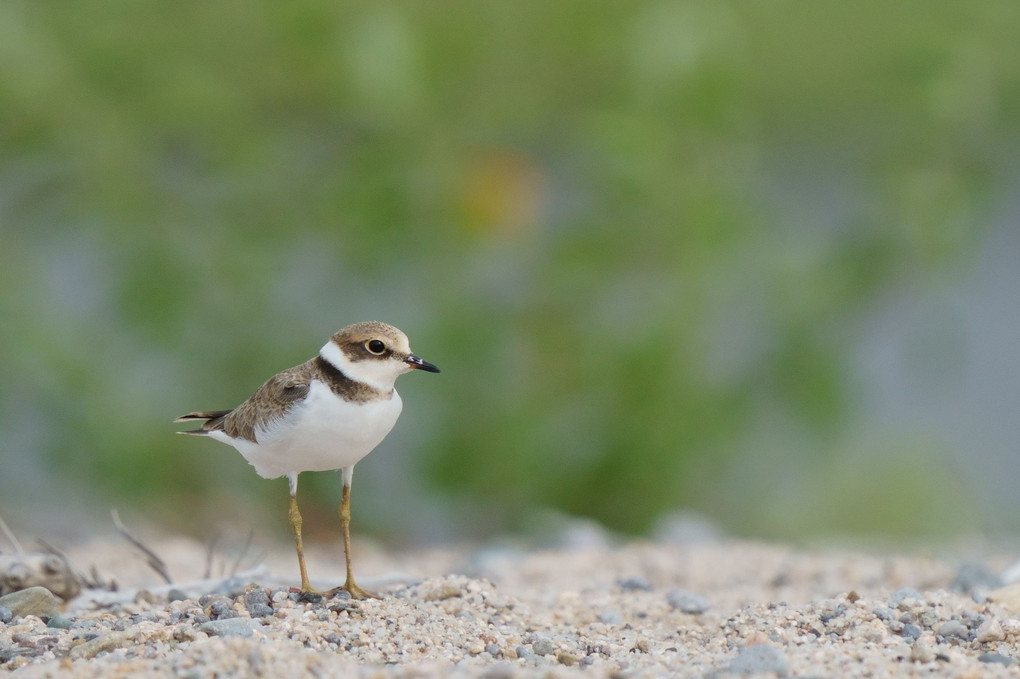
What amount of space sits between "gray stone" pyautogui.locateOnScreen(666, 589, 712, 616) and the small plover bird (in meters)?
1.04

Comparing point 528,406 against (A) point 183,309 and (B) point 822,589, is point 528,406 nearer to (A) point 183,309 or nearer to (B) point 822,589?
(A) point 183,309

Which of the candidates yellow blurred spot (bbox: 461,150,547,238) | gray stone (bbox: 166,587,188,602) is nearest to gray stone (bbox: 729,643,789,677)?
gray stone (bbox: 166,587,188,602)

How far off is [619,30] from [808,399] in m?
1.79

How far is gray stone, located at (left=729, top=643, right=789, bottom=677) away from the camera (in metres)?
2.18

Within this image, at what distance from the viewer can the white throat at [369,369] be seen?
8.42 ft

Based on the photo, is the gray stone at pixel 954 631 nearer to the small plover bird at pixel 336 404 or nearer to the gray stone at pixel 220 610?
the small plover bird at pixel 336 404

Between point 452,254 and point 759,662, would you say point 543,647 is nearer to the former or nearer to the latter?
point 759,662

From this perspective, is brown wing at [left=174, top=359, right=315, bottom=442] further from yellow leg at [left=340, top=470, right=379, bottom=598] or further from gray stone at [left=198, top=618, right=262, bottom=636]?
gray stone at [left=198, top=618, right=262, bottom=636]

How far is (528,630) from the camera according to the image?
2789 mm

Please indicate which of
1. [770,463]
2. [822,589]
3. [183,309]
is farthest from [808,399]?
[183,309]

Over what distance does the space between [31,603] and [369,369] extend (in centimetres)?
98

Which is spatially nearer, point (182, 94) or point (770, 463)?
point (182, 94)

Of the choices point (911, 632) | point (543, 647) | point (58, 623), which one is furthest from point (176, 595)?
point (911, 632)

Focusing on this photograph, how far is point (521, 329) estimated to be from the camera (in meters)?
5.22
